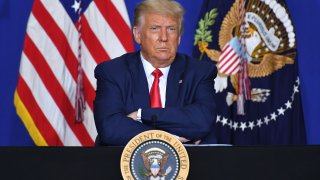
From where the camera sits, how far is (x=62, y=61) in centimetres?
503

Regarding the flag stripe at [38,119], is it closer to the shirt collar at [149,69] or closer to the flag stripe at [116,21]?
the flag stripe at [116,21]

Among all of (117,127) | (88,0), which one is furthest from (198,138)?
(88,0)

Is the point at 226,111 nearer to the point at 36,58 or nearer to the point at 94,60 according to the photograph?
the point at 94,60

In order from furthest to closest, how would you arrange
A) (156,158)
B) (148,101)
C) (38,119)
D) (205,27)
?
(205,27) → (38,119) → (148,101) → (156,158)

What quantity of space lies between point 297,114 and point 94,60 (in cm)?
153

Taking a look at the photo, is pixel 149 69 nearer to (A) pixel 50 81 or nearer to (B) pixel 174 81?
(B) pixel 174 81

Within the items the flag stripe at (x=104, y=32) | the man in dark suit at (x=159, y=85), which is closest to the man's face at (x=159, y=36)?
the man in dark suit at (x=159, y=85)

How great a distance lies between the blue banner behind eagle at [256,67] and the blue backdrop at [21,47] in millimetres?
193

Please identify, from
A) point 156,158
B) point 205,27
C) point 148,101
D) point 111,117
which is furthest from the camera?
point 205,27

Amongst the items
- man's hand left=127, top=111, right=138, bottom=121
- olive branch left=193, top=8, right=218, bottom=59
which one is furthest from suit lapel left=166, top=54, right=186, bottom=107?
olive branch left=193, top=8, right=218, bottom=59

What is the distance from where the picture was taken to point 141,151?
7.94 ft

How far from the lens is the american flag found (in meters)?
4.98

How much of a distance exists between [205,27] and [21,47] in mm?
1379

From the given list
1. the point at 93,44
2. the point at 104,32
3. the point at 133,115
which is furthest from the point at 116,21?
the point at 133,115
